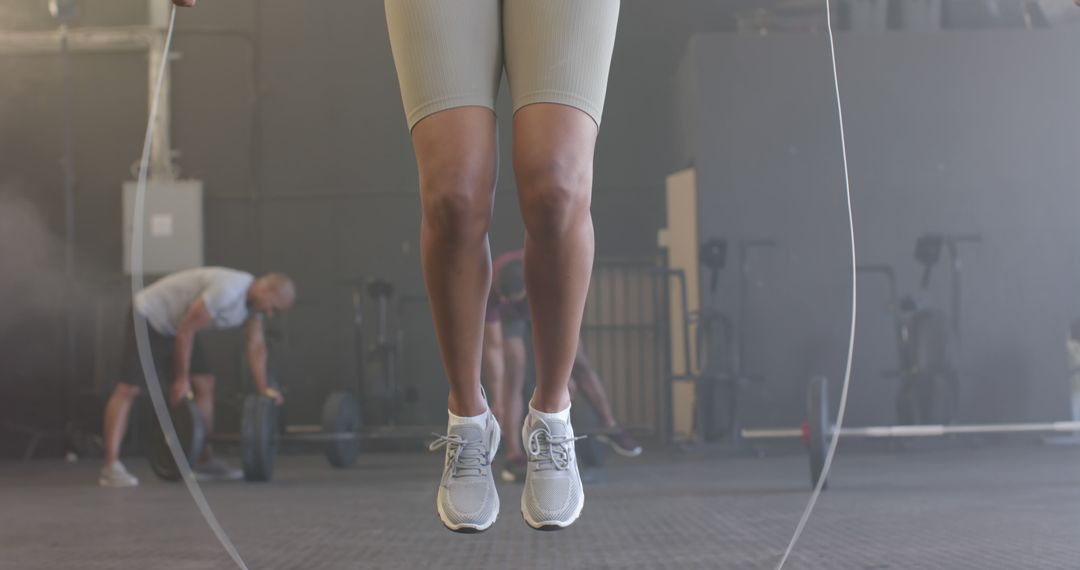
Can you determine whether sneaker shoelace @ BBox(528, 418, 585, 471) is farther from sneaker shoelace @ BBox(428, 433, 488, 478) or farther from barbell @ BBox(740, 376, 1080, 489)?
barbell @ BBox(740, 376, 1080, 489)

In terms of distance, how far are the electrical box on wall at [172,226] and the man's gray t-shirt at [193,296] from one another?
29cm

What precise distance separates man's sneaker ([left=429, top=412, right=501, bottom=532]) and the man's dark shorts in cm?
247

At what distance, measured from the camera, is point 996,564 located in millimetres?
1621

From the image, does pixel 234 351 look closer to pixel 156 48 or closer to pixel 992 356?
pixel 156 48

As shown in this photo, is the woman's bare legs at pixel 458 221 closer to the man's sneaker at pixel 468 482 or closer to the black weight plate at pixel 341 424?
the man's sneaker at pixel 468 482

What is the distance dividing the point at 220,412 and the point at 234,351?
220mm

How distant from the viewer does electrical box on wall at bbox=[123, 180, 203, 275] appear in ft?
12.8

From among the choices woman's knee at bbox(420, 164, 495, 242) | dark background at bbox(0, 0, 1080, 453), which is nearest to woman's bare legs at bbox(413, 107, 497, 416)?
woman's knee at bbox(420, 164, 495, 242)

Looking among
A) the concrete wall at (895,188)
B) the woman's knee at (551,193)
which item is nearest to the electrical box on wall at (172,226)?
the concrete wall at (895,188)

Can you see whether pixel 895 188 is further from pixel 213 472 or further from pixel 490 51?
pixel 490 51

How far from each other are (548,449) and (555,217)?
281 mm

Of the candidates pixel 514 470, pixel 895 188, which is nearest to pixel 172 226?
pixel 514 470

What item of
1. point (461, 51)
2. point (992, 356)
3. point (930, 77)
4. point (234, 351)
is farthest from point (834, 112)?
point (461, 51)

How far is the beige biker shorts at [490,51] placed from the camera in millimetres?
1173
